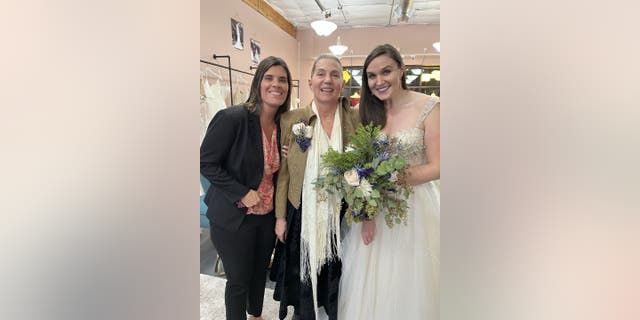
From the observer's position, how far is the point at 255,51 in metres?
4.13

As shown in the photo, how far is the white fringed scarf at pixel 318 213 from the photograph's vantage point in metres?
1.31

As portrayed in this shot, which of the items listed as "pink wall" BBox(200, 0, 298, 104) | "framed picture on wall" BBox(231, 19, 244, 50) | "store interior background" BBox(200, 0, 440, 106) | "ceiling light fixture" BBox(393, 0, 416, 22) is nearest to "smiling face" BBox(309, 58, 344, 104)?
"pink wall" BBox(200, 0, 298, 104)

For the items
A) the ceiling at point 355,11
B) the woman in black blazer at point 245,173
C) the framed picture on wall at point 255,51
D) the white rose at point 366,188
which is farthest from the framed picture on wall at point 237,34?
the white rose at point 366,188

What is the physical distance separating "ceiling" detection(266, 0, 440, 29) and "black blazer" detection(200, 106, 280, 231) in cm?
344

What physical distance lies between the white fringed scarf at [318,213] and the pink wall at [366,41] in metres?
4.45

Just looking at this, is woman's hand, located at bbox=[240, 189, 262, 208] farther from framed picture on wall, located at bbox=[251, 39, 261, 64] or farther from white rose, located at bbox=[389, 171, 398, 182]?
framed picture on wall, located at bbox=[251, 39, 261, 64]

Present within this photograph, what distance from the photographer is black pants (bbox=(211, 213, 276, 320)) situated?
1.41 m
